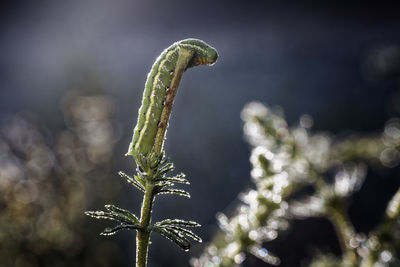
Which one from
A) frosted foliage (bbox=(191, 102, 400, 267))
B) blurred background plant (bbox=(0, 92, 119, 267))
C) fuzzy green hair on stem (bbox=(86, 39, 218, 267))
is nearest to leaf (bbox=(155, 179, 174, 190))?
fuzzy green hair on stem (bbox=(86, 39, 218, 267))

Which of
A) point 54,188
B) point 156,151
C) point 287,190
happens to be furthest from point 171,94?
point 54,188

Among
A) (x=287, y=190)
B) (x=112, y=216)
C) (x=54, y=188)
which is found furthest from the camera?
(x=54, y=188)

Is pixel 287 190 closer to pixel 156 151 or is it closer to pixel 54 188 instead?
pixel 156 151

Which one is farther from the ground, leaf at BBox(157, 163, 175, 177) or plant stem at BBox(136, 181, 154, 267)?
leaf at BBox(157, 163, 175, 177)

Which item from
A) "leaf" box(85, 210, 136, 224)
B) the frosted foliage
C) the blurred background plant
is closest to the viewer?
"leaf" box(85, 210, 136, 224)

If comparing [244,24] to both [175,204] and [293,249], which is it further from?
[293,249]

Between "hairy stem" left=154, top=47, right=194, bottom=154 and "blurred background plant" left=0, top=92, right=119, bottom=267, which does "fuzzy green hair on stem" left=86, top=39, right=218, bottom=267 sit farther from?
"blurred background plant" left=0, top=92, right=119, bottom=267

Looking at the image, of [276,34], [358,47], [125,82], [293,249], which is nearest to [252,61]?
[276,34]
